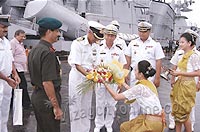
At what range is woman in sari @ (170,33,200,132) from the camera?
4.92 meters

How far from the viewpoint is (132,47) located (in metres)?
5.84

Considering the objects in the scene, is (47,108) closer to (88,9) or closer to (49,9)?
(49,9)

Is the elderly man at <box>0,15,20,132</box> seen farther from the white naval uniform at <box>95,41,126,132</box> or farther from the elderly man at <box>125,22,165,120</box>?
the elderly man at <box>125,22,165,120</box>

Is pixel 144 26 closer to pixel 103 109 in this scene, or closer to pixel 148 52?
pixel 148 52

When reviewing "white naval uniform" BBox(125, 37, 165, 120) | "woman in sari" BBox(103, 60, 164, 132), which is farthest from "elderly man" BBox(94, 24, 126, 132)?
"woman in sari" BBox(103, 60, 164, 132)

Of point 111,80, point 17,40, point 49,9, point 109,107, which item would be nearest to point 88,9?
point 49,9

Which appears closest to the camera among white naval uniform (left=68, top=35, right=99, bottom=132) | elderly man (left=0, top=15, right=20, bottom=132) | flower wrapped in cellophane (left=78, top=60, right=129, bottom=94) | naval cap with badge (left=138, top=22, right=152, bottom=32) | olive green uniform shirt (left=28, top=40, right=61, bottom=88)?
olive green uniform shirt (left=28, top=40, right=61, bottom=88)

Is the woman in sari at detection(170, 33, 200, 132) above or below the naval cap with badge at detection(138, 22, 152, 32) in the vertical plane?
below

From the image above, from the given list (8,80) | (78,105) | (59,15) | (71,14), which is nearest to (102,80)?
(78,105)

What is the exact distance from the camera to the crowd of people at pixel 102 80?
359cm

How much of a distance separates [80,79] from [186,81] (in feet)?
5.09

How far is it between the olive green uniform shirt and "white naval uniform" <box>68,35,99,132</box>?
48.9 inches

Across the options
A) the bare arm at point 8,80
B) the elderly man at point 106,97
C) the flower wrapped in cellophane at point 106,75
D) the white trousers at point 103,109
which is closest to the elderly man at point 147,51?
the elderly man at point 106,97

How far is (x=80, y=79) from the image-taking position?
496 centimetres
